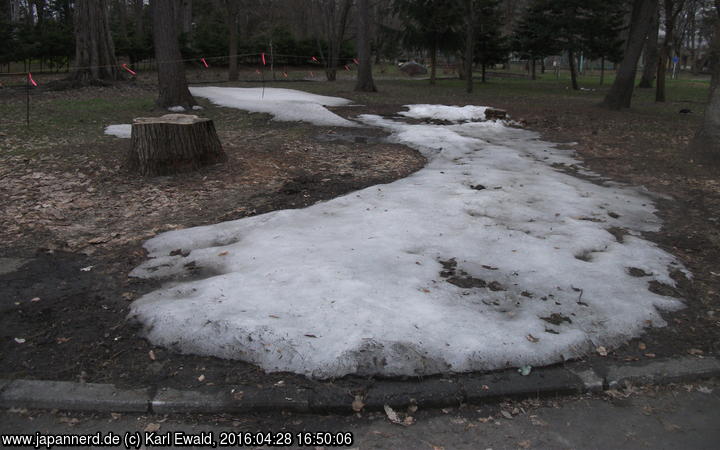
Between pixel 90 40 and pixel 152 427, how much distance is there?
65.7 feet

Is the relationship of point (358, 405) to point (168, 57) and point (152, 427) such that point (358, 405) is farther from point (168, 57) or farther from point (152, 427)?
point (168, 57)

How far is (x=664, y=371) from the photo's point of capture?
343 centimetres

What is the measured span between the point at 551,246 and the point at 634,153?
20.3ft

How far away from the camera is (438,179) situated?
772cm

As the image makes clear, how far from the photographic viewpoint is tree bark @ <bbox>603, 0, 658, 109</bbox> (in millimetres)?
16094

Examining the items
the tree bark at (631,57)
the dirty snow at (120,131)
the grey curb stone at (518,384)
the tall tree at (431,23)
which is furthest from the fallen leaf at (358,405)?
the tall tree at (431,23)

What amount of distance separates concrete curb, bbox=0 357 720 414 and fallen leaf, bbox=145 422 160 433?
97 mm

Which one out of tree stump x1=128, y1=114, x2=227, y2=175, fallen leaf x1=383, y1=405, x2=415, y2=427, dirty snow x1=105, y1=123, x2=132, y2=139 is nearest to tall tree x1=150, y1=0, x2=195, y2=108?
dirty snow x1=105, y1=123, x2=132, y2=139

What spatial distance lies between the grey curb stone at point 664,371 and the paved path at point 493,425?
0.19 metres

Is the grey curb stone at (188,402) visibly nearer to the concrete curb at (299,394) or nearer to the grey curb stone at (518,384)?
the concrete curb at (299,394)

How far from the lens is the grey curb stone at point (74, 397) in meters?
3.03

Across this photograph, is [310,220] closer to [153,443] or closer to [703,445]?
[153,443]

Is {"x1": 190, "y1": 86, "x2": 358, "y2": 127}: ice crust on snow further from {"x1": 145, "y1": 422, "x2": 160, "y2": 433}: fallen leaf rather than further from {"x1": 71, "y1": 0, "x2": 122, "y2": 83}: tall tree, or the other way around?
{"x1": 145, "y1": 422, "x2": 160, "y2": 433}: fallen leaf

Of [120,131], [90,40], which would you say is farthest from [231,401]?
[90,40]
